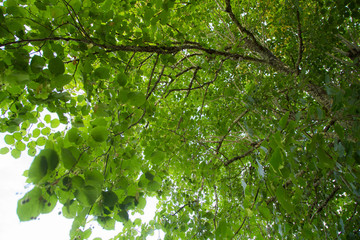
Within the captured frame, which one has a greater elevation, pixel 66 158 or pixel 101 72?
pixel 101 72

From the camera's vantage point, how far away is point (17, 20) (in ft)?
4.23

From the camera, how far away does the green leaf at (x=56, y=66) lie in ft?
2.96

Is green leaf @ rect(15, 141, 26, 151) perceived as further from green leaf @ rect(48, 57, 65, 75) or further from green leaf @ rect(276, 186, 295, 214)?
green leaf @ rect(276, 186, 295, 214)

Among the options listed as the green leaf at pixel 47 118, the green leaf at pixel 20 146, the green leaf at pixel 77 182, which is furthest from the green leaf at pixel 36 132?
the green leaf at pixel 77 182

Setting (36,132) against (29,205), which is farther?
(36,132)

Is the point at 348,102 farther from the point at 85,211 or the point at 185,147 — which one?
the point at 185,147

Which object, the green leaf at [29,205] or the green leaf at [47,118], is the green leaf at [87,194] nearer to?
the green leaf at [29,205]

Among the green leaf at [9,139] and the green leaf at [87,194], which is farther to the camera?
the green leaf at [9,139]

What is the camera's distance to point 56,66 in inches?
36.0

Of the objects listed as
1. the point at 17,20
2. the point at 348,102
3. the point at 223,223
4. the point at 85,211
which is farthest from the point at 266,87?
the point at 17,20

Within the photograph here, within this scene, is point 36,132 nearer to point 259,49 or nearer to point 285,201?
point 285,201

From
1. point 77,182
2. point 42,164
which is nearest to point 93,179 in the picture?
point 77,182

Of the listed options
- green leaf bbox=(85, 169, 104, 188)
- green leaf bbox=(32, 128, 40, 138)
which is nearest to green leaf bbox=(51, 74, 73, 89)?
green leaf bbox=(85, 169, 104, 188)

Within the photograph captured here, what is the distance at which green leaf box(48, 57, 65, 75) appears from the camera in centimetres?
90
